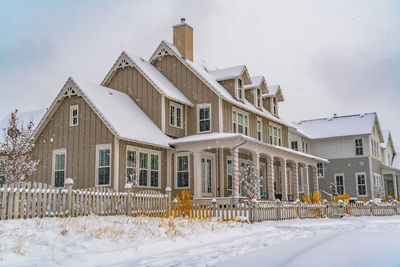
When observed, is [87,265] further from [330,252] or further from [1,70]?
[1,70]

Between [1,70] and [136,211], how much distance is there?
169 ft

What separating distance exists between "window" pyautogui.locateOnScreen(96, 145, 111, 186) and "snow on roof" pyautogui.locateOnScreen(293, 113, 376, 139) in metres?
24.8

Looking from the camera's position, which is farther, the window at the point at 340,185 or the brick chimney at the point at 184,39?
Result: the window at the point at 340,185

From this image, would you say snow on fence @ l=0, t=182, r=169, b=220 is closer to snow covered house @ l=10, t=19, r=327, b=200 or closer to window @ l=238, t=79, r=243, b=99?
snow covered house @ l=10, t=19, r=327, b=200

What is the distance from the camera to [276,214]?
19094 millimetres

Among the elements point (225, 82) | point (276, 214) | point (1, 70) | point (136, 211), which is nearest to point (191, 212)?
point (136, 211)

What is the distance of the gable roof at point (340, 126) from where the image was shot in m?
39.4

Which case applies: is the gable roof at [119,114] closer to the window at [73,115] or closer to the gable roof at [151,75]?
the window at [73,115]

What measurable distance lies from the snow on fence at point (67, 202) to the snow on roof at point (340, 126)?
26.9 m

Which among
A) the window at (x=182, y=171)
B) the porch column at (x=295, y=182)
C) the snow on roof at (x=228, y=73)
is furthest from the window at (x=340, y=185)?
the window at (x=182, y=171)

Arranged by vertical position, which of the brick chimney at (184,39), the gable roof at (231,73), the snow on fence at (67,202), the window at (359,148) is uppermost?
the brick chimney at (184,39)

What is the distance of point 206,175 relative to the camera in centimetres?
2452

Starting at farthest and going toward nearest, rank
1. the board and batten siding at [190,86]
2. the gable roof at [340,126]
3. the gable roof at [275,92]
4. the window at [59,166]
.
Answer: the gable roof at [340,126]
the gable roof at [275,92]
the board and batten siding at [190,86]
the window at [59,166]

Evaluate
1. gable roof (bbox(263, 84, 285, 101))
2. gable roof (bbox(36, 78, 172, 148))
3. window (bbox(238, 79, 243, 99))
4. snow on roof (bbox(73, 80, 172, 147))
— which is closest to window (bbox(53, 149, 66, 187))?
gable roof (bbox(36, 78, 172, 148))
